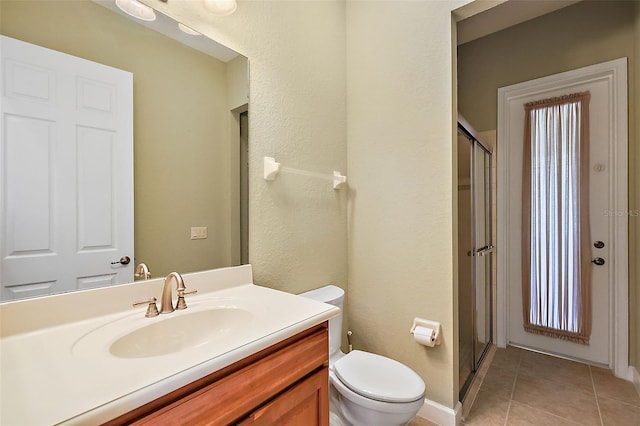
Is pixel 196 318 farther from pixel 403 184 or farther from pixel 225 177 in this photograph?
pixel 403 184

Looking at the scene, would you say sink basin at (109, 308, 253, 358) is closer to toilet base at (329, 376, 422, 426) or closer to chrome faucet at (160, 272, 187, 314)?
chrome faucet at (160, 272, 187, 314)

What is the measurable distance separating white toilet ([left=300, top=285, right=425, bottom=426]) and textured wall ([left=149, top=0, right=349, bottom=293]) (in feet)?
1.58

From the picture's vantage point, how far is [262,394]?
2.66 feet

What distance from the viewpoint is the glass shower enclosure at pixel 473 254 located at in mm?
1862

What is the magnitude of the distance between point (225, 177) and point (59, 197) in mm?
612

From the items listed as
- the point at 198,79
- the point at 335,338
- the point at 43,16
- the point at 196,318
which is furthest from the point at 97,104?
the point at 335,338

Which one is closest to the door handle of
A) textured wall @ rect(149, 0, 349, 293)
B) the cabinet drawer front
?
textured wall @ rect(149, 0, 349, 293)

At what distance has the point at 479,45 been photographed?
109 inches

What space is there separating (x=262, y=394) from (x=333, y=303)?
2.80 feet

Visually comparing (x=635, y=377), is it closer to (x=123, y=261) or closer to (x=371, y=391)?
(x=371, y=391)

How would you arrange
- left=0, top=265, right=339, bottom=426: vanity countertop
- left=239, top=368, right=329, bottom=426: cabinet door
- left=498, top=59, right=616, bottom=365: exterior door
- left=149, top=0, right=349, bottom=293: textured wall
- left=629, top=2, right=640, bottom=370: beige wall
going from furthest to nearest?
left=498, top=59, right=616, bottom=365: exterior door < left=629, top=2, right=640, bottom=370: beige wall < left=149, top=0, right=349, bottom=293: textured wall < left=239, top=368, right=329, bottom=426: cabinet door < left=0, top=265, right=339, bottom=426: vanity countertop

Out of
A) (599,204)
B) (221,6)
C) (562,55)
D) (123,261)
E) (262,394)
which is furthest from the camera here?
(562,55)

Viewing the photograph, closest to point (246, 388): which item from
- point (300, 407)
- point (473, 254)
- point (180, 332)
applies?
point (300, 407)

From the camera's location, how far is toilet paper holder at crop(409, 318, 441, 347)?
5.28 ft
